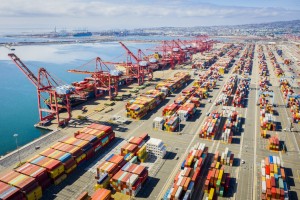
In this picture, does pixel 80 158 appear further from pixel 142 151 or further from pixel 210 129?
pixel 210 129

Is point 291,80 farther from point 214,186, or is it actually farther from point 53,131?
point 53,131

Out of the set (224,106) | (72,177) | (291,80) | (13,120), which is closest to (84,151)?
(72,177)

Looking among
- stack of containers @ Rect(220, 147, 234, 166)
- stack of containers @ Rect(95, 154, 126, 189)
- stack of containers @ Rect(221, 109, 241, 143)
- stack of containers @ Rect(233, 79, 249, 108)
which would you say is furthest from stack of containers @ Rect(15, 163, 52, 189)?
stack of containers @ Rect(233, 79, 249, 108)

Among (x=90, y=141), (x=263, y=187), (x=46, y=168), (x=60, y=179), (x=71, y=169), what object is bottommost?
(x=60, y=179)

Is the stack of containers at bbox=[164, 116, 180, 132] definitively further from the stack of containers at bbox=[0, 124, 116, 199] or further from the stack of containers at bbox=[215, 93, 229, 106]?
the stack of containers at bbox=[215, 93, 229, 106]

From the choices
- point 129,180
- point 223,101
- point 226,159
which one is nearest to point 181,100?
point 223,101

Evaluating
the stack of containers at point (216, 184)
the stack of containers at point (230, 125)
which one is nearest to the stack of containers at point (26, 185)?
the stack of containers at point (216, 184)

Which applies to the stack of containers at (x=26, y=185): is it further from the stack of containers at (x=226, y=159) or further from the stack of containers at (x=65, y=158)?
the stack of containers at (x=226, y=159)
